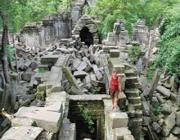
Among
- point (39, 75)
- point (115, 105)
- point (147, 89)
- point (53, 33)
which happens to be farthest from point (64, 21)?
point (115, 105)

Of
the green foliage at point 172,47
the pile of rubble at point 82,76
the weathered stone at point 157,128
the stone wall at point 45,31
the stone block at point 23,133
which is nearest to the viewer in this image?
the stone block at point 23,133

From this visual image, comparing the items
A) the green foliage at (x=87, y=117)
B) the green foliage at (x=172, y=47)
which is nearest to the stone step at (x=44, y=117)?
the green foliage at (x=87, y=117)

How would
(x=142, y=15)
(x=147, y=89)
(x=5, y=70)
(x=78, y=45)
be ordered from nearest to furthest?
(x=5, y=70) → (x=147, y=89) → (x=78, y=45) → (x=142, y=15)

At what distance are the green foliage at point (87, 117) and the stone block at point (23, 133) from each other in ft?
12.4

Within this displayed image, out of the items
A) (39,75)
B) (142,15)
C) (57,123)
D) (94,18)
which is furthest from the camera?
(142,15)

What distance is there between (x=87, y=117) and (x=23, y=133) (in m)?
4.19

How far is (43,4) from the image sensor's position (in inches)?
1519

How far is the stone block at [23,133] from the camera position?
6.37 metres

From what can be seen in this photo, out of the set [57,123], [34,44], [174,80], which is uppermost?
[57,123]

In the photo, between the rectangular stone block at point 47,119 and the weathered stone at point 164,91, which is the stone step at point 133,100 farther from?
the weathered stone at point 164,91

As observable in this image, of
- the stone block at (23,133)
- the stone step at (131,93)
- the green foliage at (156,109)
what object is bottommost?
the green foliage at (156,109)

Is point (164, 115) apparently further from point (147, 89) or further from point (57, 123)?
point (57, 123)

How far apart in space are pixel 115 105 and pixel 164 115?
6172mm

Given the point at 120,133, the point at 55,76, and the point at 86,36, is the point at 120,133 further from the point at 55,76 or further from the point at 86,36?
the point at 86,36
